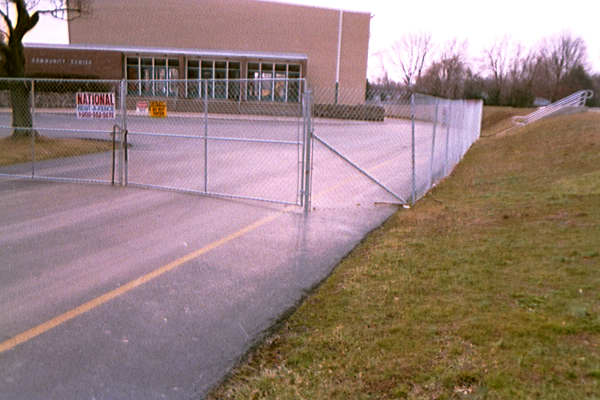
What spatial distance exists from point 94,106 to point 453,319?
357 inches

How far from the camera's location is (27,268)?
18.7 ft

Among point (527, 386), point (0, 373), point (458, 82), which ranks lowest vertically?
point (0, 373)

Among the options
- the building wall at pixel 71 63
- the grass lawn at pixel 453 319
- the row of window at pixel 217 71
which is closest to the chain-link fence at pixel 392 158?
the grass lawn at pixel 453 319

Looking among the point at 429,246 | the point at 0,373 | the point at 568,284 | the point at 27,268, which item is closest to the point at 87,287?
the point at 27,268

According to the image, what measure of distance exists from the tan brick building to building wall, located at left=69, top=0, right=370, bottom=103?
0.08 m

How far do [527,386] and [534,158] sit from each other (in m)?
13.1

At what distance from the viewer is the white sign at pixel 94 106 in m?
10.6

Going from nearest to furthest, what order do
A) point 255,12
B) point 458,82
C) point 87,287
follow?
point 87,287, point 255,12, point 458,82

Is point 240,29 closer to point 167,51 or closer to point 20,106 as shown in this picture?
point 167,51

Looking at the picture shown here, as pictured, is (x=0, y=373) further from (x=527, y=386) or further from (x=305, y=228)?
(x=305, y=228)

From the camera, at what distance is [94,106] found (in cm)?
1062

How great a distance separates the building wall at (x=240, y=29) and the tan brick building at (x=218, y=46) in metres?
0.08

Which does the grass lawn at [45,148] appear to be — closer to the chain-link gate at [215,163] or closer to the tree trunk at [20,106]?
the tree trunk at [20,106]

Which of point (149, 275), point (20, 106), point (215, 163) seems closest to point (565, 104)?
point (215, 163)
